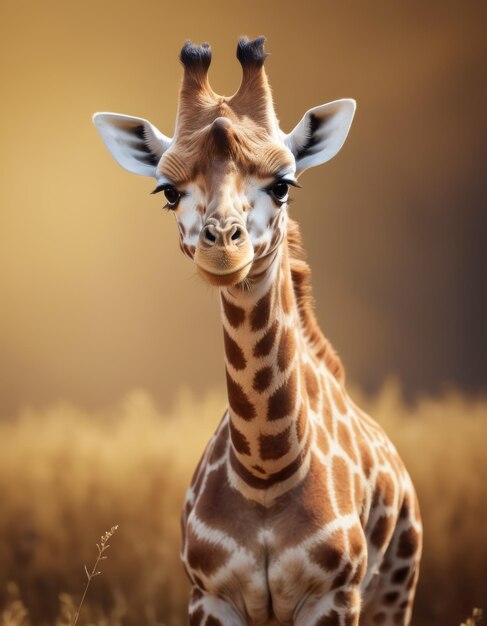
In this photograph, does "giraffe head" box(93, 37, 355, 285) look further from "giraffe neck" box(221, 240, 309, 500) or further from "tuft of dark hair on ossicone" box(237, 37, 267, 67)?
"giraffe neck" box(221, 240, 309, 500)

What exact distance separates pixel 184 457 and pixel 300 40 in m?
1.82

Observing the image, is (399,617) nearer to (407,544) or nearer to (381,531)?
(407,544)

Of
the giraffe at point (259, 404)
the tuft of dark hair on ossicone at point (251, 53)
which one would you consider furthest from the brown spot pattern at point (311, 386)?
the tuft of dark hair on ossicone at point (251, 53)

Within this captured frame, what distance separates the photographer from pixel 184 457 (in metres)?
4.27

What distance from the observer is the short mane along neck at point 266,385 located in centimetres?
240

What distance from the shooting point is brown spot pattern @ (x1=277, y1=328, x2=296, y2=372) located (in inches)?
97.2

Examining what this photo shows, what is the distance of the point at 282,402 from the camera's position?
247cm

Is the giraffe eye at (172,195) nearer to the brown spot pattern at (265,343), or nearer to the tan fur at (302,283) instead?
the brown spot pattern at (265,343)

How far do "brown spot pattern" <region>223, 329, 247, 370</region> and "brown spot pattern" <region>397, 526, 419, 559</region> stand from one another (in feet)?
2.96

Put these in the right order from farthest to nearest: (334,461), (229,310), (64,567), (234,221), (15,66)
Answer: (15,66)
(64,567)
(334,461)
(229,310)
(234,221)

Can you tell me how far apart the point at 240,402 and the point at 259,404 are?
5 cm

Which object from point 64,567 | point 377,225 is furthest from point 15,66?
point 64,567

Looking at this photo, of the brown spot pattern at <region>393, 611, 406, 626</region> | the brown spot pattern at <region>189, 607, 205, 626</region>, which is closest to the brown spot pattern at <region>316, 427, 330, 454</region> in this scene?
the brown spot pattern at <region>189, 607, 205, 626</region>

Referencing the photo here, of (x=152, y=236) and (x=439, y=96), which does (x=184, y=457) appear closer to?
(x=152, y=236)
